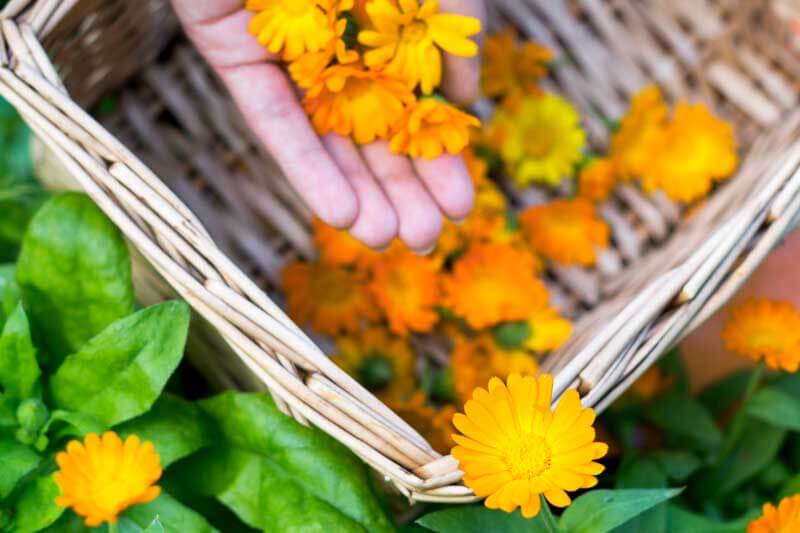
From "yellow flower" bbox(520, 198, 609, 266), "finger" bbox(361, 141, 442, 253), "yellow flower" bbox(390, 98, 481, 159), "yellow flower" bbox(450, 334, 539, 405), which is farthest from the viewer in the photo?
"yellow flower" bbox(520, 198, 609, 266)

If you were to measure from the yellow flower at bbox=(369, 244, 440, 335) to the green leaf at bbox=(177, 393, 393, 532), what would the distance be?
0.81 feet

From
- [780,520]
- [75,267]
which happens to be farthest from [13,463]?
[780,520]

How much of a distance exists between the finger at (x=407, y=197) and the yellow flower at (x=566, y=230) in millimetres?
245

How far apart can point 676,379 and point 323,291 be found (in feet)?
1.35

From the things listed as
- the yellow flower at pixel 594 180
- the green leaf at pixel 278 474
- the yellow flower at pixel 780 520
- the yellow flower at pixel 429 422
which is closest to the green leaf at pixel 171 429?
the green leaf at pixel 278 474

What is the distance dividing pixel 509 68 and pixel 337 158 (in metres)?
0.36

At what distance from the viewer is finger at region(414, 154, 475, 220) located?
1014mm

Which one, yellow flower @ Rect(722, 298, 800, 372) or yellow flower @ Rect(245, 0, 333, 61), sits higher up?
yellow flower @ Rect(245, 0, 333, 61)

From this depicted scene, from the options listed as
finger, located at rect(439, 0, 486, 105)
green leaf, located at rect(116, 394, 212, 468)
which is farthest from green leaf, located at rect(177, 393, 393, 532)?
finger, located at rect(439, 0, 486, 105)

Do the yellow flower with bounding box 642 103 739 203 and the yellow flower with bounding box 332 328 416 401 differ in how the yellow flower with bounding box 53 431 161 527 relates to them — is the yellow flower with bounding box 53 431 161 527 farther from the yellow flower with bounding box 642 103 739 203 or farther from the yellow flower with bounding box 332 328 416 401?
the yellow flower with bounding box 642 103 739 203

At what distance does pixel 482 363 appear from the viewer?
1153mm

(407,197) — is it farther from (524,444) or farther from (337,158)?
(524,444)

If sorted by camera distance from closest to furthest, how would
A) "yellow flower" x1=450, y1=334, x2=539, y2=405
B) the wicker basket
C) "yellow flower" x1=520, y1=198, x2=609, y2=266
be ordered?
the wicker basket
"yellow flower" x1=450, y1=334, x2=539, y2=405
"yellow flower" x1=520, y1=198, x2=609, y2=266

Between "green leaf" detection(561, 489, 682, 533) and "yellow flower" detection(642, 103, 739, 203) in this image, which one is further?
"yellow flower" detection(642, 103, 739, 203)
